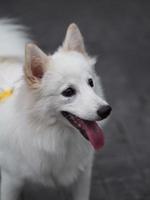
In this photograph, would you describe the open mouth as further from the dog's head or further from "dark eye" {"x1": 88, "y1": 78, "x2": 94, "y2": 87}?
"dark eye" {"x1": 88, "y1": 78, "x2": 94, "y2": 87}

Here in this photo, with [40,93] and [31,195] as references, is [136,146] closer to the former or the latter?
[31,195]

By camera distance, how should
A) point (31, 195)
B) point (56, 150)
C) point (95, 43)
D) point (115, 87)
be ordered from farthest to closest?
point (95, 43)
point (115, 87)
point (31, 195)
point (56, 150)

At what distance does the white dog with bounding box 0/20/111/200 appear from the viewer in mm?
2730

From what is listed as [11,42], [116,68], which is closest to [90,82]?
[11,42]

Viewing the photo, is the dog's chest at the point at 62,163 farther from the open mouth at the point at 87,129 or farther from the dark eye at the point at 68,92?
the dark eye at the point at 68,92

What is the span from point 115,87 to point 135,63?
0.51m

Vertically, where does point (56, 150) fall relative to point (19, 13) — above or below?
below

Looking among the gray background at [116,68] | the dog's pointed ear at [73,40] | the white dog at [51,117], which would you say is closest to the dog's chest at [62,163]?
the white dog at [51,117]

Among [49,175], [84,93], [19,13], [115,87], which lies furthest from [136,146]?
[19,13]

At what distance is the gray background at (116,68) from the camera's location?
12.1ft

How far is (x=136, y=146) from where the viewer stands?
4.01 meters

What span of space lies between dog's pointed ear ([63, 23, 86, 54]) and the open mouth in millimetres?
362

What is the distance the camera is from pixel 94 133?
2793mm

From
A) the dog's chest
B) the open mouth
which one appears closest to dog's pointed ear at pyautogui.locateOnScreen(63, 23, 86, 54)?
the open mouth
